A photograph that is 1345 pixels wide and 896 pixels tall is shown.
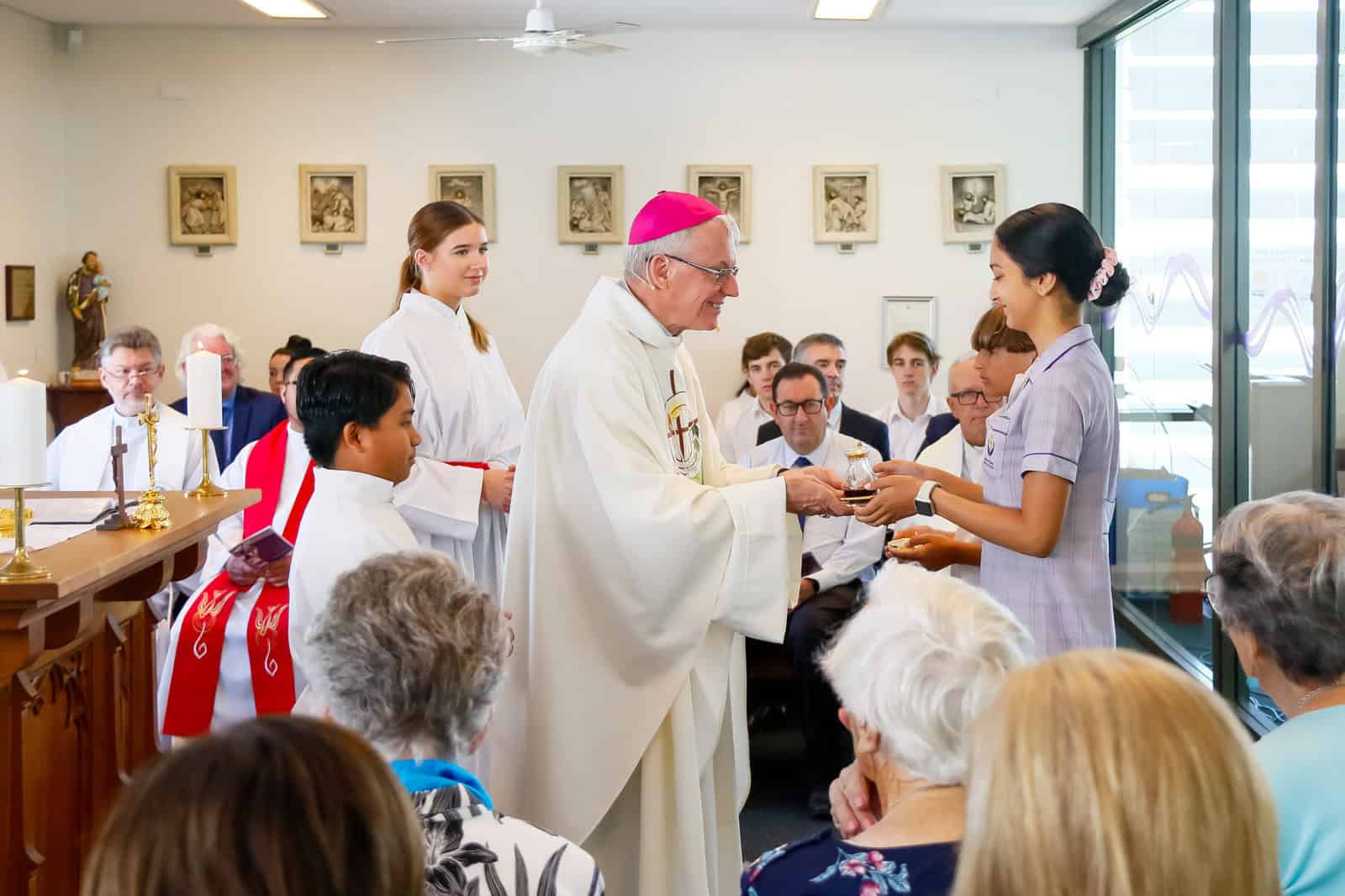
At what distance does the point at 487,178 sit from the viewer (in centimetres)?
822

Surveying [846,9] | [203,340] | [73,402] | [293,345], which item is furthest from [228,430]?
[846,9]

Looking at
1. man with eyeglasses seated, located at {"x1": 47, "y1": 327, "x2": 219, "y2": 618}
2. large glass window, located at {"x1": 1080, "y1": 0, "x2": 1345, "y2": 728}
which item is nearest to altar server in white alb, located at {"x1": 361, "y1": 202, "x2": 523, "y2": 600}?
man with eyeglasses seated, located at {"x1": 47, "y1": 327, "x2": 219, "y2": 618}

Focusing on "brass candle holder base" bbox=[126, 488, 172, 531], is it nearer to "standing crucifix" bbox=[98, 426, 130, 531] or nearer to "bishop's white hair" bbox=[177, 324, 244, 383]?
"standing crucifix" bbox=[98, 426, 130, 531]

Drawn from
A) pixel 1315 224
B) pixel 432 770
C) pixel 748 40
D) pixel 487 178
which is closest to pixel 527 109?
pixel 487 178

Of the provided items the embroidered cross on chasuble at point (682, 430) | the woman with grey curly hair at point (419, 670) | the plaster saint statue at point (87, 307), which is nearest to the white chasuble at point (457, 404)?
the embroidered cross on chasuble at point (682, 430)

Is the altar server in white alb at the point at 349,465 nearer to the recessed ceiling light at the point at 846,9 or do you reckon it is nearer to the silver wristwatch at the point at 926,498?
the silver wristwatch at the point at 926,498

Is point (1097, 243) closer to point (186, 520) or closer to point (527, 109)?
point (186, 520)

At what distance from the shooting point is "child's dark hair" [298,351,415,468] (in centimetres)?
288

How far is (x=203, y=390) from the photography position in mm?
3408

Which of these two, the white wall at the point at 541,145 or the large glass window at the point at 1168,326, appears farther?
the white wall at the point at 541,145

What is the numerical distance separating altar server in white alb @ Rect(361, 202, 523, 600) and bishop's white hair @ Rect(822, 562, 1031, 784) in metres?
2.41

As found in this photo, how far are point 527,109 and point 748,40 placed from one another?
4.62 feet

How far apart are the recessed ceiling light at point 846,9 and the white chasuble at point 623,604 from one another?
4.76 meters

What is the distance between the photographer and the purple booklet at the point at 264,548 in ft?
12.0
